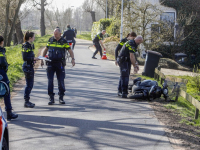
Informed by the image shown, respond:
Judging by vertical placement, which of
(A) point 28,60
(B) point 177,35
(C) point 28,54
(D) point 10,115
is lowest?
(D) point 10,115

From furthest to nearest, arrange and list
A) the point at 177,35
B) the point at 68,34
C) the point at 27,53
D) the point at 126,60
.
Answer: the point at 177,35 → the point at 68,34 → the point at 126,60 → the point at 27,53

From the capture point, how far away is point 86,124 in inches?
256

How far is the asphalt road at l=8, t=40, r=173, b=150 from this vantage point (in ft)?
17.4

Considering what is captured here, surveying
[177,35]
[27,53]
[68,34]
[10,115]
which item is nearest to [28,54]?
[27,53]

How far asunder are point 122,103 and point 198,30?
753 inches

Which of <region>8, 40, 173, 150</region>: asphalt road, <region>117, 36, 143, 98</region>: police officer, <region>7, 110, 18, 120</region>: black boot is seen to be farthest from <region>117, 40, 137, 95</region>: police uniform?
<region>7, 110, 18, 120</region>: black boot

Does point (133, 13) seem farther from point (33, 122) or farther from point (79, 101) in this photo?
point (33, 122)

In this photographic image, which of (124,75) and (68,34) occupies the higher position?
(68,34)

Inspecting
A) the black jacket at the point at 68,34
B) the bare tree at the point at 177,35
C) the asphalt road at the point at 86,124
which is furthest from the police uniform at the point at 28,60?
the bare tree at the point at 177,35

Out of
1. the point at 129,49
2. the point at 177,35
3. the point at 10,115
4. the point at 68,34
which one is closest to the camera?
the point at 10,115

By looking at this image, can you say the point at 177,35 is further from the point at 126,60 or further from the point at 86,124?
the point at 86,124

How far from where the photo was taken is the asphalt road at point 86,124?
5.32m

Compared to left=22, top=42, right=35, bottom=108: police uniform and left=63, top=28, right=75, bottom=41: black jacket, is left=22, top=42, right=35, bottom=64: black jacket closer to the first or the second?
left=22, top=42, right=35, bottom=108: police uniform

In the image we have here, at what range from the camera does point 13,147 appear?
5.11 metres
